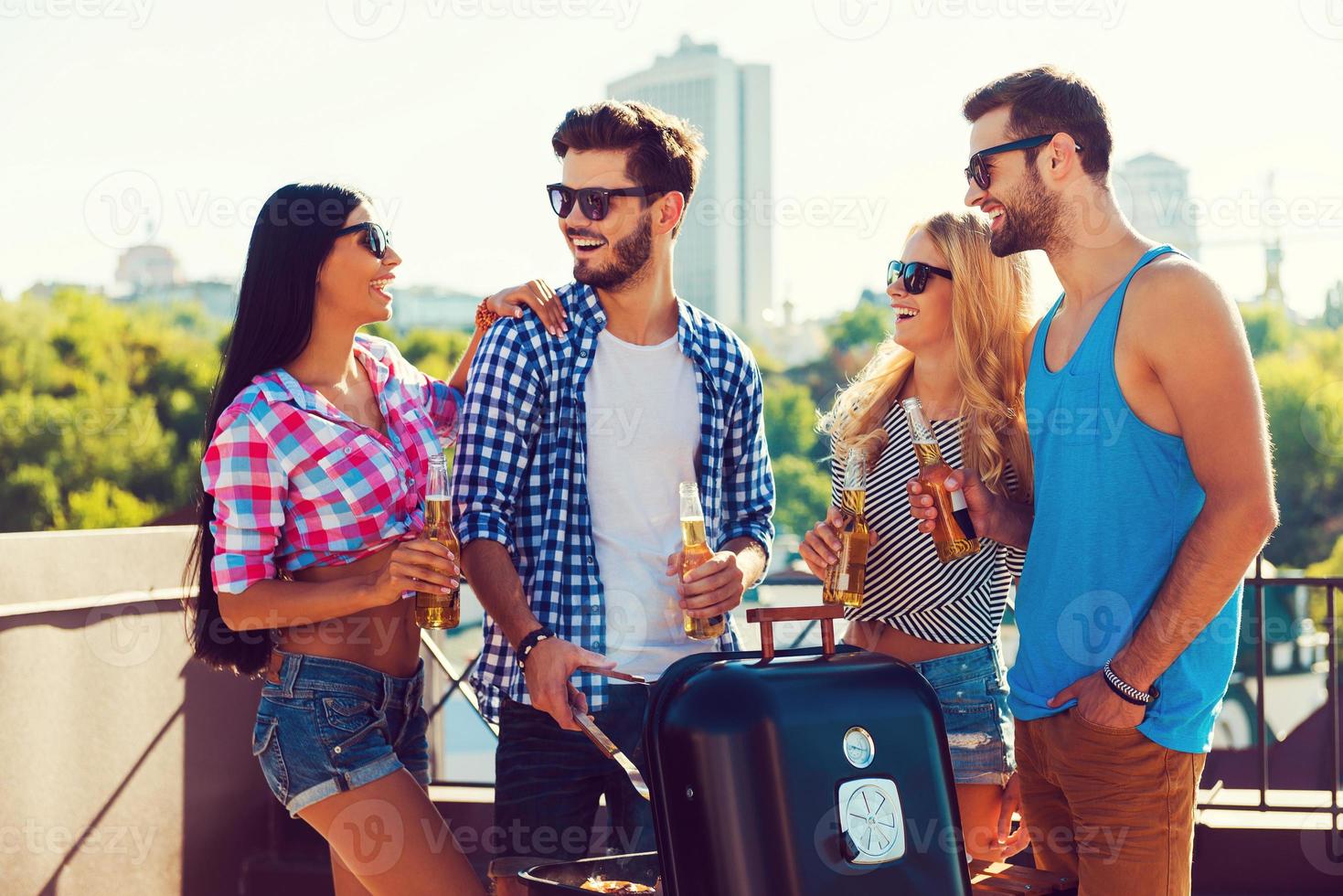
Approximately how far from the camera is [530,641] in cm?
Answer: 280

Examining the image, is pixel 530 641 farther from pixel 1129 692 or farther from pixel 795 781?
pixel 1129 692

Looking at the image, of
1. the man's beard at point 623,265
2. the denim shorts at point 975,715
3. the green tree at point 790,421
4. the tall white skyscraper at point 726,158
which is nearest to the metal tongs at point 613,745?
the denim shorts at point 975,715

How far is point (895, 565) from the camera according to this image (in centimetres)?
325

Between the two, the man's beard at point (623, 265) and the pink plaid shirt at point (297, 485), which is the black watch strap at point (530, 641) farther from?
the man's beard at point (623, 265)

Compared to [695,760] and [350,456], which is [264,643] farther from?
[695,760]

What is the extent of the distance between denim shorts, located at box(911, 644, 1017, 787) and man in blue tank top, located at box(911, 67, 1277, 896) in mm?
273

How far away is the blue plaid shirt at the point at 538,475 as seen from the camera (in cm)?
306

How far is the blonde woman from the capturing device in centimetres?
311

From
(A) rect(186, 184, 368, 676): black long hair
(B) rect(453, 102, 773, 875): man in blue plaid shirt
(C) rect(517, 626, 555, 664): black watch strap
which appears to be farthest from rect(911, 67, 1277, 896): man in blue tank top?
(A) rect(186, 184, 368, 676): black long hair

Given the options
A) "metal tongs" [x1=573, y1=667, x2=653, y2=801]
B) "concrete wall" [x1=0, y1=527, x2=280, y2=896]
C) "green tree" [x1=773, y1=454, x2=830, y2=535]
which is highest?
"metal tongs" [x1=573, y1=667, x2=653, y2=801]

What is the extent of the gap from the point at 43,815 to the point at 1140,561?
142 inches

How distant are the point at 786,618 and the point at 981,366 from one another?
131cm

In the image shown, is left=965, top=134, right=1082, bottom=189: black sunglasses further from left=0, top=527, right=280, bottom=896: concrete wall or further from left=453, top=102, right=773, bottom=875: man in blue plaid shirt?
left=0, top=527, right=280, bottom=896: concrete wall

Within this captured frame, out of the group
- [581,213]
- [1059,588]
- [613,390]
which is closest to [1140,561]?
[1059,588]
